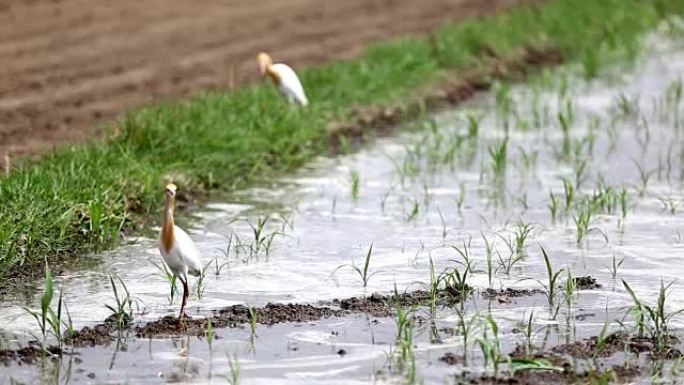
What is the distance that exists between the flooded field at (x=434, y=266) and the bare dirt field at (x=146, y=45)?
1883mm

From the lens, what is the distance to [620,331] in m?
6.82

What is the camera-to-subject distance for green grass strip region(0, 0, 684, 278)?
26.8 ft

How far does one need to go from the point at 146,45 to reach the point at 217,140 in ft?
14.1

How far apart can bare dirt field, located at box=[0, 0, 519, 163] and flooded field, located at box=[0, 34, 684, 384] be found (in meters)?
1.88

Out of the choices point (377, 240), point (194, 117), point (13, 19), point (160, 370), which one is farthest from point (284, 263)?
point (13, 19)

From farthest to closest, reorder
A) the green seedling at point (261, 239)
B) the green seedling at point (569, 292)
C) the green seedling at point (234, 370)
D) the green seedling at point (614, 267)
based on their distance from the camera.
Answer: the green seedling at point (261, 239), the green seedling at point (614, 267), the green seedling at point (569, 292), the green seedling at point (234, 370)

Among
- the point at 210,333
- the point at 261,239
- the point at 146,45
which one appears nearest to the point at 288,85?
the point at 261,239

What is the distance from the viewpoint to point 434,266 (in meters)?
8.13

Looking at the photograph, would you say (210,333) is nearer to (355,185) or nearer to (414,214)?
(414,214)

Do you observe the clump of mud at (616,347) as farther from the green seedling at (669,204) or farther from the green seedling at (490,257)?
the green seedling at (669,204)

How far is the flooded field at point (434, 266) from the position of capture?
6.45m

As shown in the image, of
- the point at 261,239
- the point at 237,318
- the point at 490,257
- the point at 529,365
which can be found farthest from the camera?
the point at 261,239

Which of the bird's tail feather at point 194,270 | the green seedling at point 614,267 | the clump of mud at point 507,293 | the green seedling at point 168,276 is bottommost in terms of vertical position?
the clump of mud at point 507,293

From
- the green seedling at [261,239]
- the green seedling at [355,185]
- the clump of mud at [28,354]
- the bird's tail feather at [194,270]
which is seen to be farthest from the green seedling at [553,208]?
the clump of mud at [28,354]
